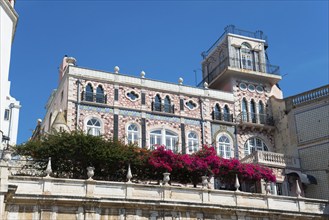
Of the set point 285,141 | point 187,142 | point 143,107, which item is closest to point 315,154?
point 285,141

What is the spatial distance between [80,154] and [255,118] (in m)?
16.8

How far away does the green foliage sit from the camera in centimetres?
2702

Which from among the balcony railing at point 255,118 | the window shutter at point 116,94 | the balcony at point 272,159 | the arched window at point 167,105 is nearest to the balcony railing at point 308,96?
the balcony railing at point 255,118

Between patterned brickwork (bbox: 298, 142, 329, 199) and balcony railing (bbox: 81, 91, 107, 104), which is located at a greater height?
balcony railing (bbox: 81, 91, 107, 104)

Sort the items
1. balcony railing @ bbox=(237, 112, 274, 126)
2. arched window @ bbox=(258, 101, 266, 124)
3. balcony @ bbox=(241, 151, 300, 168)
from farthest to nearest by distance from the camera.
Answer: arched window @ bbox=(258, 101, 266, 124)
balcony railing @ bbox=(237, 112, 274, 126)
balcony @ bbox=(241, 151, 300, 168)

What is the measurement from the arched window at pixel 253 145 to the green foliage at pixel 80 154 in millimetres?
12462

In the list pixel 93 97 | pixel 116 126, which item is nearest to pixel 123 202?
pixel 116 126

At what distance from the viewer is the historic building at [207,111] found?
3450 centimetres

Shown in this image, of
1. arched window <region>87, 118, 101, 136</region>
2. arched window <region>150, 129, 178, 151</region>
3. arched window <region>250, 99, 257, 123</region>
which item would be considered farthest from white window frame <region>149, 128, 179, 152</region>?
arched window <region>250, 99, 257, 123</region>

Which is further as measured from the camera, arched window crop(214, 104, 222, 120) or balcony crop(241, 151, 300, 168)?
arched window crop(214, 104, 222, 120)

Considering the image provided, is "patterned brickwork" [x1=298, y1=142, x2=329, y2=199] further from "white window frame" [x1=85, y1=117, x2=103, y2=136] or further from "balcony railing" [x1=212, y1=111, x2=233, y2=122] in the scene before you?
"white window frame" [x1=85, y1=117, x2=103, y2=136]

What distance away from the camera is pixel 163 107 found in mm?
36656

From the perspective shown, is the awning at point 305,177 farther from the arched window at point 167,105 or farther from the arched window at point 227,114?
the arched window at point 167,105

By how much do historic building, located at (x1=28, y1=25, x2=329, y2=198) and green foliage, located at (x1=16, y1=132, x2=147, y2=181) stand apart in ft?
14.9
